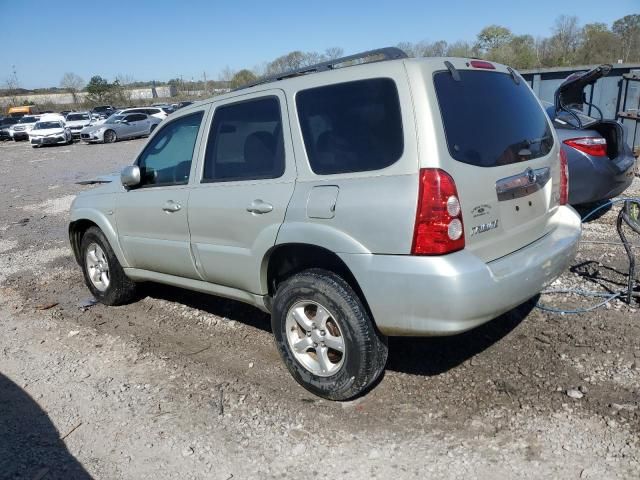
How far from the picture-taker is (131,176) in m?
4.22

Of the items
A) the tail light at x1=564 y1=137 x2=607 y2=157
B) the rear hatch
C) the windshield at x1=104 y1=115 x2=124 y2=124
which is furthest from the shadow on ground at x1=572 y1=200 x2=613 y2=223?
the windshield at x1=104 y1=115 x2=124 y2=124

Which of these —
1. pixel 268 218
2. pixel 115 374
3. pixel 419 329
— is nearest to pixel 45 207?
pixel 115 374

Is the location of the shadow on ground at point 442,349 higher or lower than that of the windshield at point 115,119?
lower

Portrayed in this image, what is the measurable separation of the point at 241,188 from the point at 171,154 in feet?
3.45

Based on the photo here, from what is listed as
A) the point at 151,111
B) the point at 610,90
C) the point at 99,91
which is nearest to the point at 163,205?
the point at 610,90

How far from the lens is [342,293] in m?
2.96

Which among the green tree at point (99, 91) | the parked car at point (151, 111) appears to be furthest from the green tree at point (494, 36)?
the green tree at point (99, 91)

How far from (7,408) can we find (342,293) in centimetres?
236

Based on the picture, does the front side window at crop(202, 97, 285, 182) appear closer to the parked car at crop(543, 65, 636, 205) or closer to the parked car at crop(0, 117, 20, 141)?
the parked car at crop(543, 65, 636, 205)

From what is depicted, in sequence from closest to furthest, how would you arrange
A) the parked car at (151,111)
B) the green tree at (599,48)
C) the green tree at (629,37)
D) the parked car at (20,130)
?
the parked car at (151,111)
the green tree at (599,48)
the green tree at (629,37)
the parked car at (20,130)

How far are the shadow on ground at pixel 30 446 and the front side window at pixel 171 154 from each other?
1.83 m

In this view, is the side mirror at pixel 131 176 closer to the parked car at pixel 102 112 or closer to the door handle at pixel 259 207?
the door handle at pixel 259 207

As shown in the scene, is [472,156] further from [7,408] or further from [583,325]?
[7,408]

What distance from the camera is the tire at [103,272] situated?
4875mm
